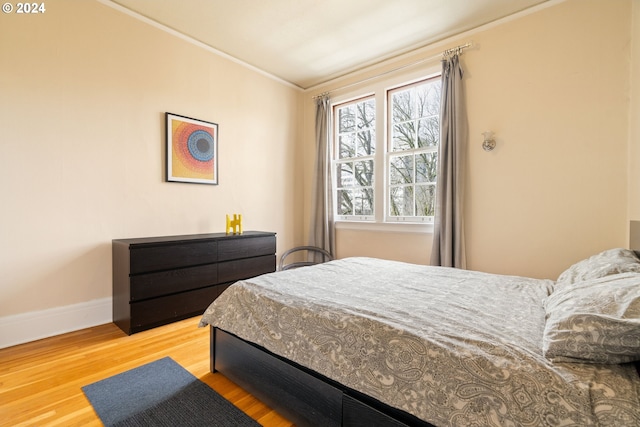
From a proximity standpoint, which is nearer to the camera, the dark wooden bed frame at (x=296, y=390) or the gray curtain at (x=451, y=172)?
the dark wooden bed frame at (x=296, y=390)

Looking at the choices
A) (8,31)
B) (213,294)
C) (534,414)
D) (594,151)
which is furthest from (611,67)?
(8,31)

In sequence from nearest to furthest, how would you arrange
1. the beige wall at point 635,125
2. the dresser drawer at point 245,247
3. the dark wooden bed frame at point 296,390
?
the dark wooden bed frame at point 296,390
the beige wall at point 635,125
the dresser drawer at point 245,247

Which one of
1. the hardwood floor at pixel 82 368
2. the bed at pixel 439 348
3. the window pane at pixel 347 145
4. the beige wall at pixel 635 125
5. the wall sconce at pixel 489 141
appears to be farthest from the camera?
the window pane at pixel 347 145

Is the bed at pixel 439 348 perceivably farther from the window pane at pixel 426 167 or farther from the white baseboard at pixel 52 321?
the window pane at pixel 426 167

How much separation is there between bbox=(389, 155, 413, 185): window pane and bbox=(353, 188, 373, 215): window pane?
36 cm

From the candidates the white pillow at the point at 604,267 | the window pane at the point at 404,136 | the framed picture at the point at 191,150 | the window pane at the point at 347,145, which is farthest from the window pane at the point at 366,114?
the white pillow at the point at 604,267

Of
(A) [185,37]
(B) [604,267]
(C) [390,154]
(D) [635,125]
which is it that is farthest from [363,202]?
(A) [185,37]

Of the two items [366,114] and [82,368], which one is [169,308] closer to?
[82,368]

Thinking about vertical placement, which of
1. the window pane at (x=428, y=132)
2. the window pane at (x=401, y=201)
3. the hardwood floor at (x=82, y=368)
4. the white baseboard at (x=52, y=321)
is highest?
the window pane at (x=428, y=132)

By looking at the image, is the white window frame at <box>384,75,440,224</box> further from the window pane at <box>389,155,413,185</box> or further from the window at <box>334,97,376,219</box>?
the window at <box>334,97,376,219</box>

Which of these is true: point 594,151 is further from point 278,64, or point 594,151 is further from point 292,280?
point 278,64

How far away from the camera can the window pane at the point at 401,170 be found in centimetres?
345

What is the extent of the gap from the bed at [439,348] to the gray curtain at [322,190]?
2124 mm

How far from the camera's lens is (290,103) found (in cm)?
431
